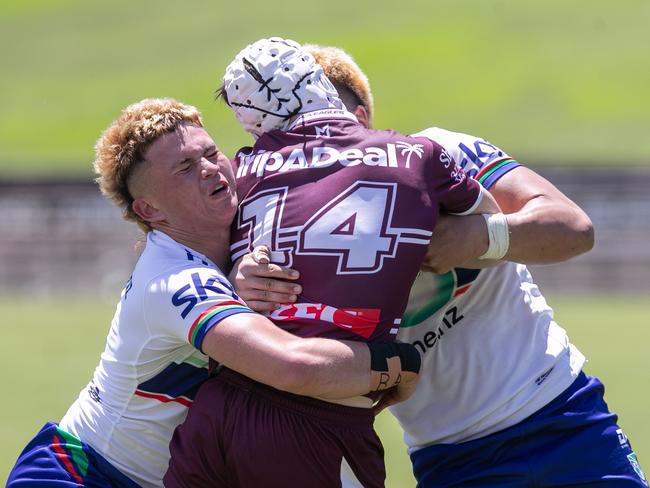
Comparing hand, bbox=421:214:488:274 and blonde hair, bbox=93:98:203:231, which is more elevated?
blonde hair, bbox=93:98:203:231

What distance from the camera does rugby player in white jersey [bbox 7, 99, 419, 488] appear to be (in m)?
3.68

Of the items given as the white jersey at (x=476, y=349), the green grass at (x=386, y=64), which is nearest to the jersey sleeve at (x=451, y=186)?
the white jersey at (x=476, y=349)

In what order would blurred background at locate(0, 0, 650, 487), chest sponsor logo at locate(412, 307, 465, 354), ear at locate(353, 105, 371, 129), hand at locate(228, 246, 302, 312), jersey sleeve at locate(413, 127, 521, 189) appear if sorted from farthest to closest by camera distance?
1. blurred background at locate(0, 0, 650, 487)
2. ear at locate(353, 105, 371, 129)
3. chest sponsor logo at locate(412, 307, 465, 354)
4. jersey sleeve at locate(413, 127, 521, 189)
5. hand at locate(228, 246, 302, 312)

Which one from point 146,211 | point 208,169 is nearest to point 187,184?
point 208,169

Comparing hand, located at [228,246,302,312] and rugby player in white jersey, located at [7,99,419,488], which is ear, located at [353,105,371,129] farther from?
hand, located at [228,246,302,312]

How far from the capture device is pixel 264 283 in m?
3.85

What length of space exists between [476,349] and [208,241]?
1075mm

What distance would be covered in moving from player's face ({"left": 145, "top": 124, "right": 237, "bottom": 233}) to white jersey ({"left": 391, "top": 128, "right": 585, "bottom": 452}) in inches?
30.9

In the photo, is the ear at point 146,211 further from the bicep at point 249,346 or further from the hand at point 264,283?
the bicep at point 249,346

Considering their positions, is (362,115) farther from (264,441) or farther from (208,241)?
(264,441)

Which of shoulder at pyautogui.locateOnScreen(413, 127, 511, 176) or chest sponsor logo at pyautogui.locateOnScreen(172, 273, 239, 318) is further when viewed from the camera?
shoulder at pyautogui.locateOnScreen(413, 127, 511, 176)

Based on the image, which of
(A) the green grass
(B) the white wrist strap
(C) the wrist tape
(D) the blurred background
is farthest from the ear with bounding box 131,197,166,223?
(A) the green grass

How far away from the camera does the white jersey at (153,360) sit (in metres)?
3.77

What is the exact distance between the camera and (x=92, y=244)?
24672 mm
